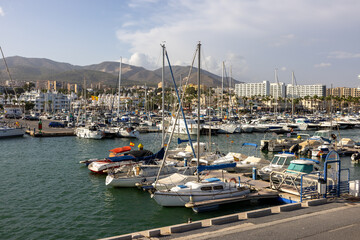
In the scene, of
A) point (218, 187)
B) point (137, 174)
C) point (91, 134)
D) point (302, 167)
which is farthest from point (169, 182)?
point (91, 134)

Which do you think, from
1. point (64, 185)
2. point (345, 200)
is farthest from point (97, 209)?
point (345, 200)

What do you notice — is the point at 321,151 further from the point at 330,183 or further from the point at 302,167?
the point at 330,183

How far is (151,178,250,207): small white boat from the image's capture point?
2056 centimetres

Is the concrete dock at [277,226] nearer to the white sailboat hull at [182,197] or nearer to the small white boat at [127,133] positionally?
the white sailboat hull at [182,197]

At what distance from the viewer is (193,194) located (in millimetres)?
20562

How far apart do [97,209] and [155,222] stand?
502 cm

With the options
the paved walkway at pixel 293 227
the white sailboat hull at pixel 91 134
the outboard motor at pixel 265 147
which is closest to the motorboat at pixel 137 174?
the paved walkway at pixel 293 227

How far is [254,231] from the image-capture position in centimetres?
1341

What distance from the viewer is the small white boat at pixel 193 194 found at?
20562 millimetres

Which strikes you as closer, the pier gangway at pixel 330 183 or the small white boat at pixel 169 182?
the pier gangway at pixel 330 183

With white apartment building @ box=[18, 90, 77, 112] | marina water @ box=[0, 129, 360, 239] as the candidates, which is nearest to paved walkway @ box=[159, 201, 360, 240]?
marina water @ box=[0, 129, 360, 239]

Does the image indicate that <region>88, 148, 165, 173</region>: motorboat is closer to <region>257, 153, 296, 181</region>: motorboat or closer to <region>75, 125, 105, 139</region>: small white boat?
<region>257, 153, 296, 181</region>: motorboat

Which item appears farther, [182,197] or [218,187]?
[218,187]

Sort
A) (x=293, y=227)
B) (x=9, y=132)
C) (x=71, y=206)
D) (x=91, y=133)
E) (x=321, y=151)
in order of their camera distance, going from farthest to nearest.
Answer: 1. (x=9, y=132)
2. (x=91, y=133)
3. (x=321, y=151)
4. (x=71, y=206)
5. (x=293, y=227)
